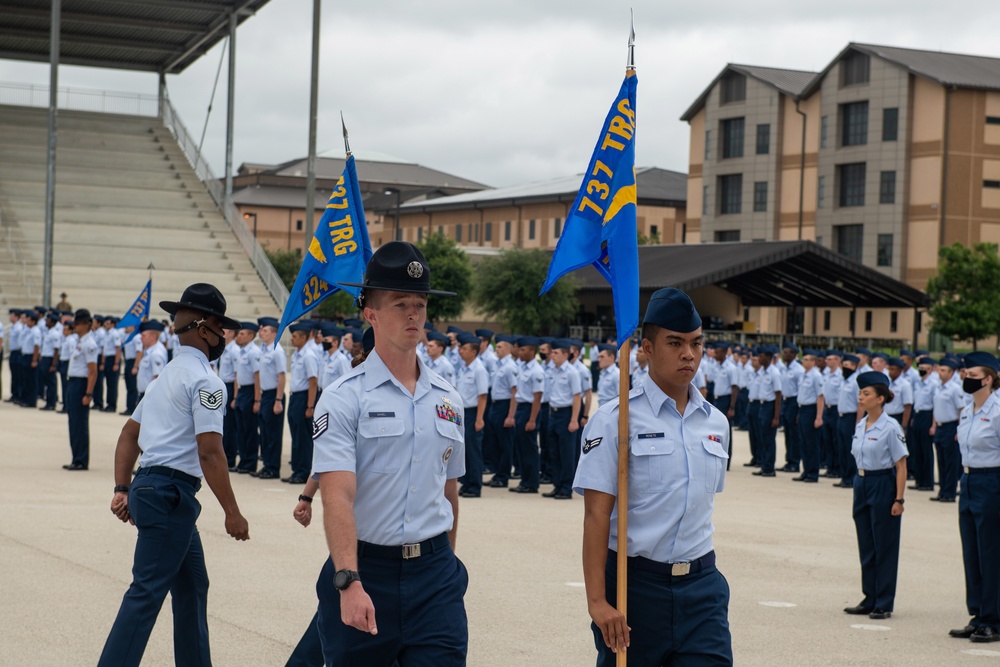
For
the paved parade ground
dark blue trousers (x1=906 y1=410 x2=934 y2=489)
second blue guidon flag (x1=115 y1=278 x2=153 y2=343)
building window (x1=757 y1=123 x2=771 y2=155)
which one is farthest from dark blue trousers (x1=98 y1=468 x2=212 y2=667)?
building window (x1=757 y1=123 x2=771 y2=155)

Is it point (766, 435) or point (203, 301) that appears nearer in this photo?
point (203, 301)

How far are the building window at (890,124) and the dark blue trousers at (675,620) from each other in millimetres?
63363

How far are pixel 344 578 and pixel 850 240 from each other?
6618cm

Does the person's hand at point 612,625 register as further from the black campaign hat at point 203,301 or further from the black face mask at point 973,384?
the black face mask at point 973,384

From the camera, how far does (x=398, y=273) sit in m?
4.46

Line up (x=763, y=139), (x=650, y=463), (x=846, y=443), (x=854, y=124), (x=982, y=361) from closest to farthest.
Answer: (x=650, y=463) < (x=982, y=361) < (x=846, y=443) < (x=854, y=124) < (x=763, y=139)

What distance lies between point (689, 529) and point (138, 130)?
170ft

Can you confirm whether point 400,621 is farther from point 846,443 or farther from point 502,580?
point 846,443

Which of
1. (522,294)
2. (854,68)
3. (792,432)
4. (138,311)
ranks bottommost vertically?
(792,432)

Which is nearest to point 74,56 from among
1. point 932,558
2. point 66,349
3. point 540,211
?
point 66,349

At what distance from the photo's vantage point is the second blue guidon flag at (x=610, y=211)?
529 centimetres

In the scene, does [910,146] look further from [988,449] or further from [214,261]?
[988,449]

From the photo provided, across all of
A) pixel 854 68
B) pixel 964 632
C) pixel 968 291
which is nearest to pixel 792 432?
pixel 964 632

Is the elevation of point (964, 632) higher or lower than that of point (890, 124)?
lower
